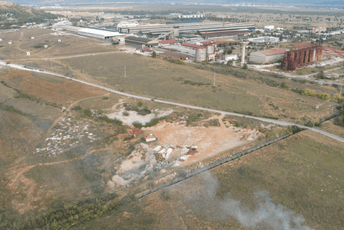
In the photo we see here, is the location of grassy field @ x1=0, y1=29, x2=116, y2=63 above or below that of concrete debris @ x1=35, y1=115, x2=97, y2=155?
above

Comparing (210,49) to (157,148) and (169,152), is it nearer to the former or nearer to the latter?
(157,148)

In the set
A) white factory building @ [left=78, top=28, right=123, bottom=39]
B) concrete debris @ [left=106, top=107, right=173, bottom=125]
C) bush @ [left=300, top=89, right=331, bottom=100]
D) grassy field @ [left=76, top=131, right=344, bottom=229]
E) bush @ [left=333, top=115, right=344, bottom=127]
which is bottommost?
grassy field @ [left=76, top=131, right=344, bottom=229]

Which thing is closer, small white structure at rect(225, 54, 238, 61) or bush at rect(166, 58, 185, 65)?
bush at rect(166, 58, 185, 65)

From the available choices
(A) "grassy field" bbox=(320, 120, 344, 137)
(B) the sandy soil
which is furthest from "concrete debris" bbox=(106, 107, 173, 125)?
(A) "grassy field" bbox=(320, 120, 344, 137)

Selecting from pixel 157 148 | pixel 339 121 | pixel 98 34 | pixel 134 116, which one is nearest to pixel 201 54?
pixel 134 116

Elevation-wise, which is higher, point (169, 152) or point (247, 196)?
point (169, 152)

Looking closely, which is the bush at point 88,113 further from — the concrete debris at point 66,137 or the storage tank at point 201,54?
the storage tank at point 201,54

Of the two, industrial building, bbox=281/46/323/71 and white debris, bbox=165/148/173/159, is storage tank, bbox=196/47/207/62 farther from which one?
white debris, bbox=165/148/173/159

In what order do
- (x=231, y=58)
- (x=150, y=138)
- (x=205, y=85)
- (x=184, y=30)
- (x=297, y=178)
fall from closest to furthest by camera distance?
1. (x=297, y=178)
2. (x=150, y=138)
3. (x=205, y=85)
4. (x=231, y=58)
5. (x=184, y=30)

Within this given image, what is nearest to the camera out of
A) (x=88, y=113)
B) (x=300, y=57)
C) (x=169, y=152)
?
Answer: (x=169, y=152)

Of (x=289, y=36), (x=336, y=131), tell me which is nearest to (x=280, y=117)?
(x=336, y=131)
